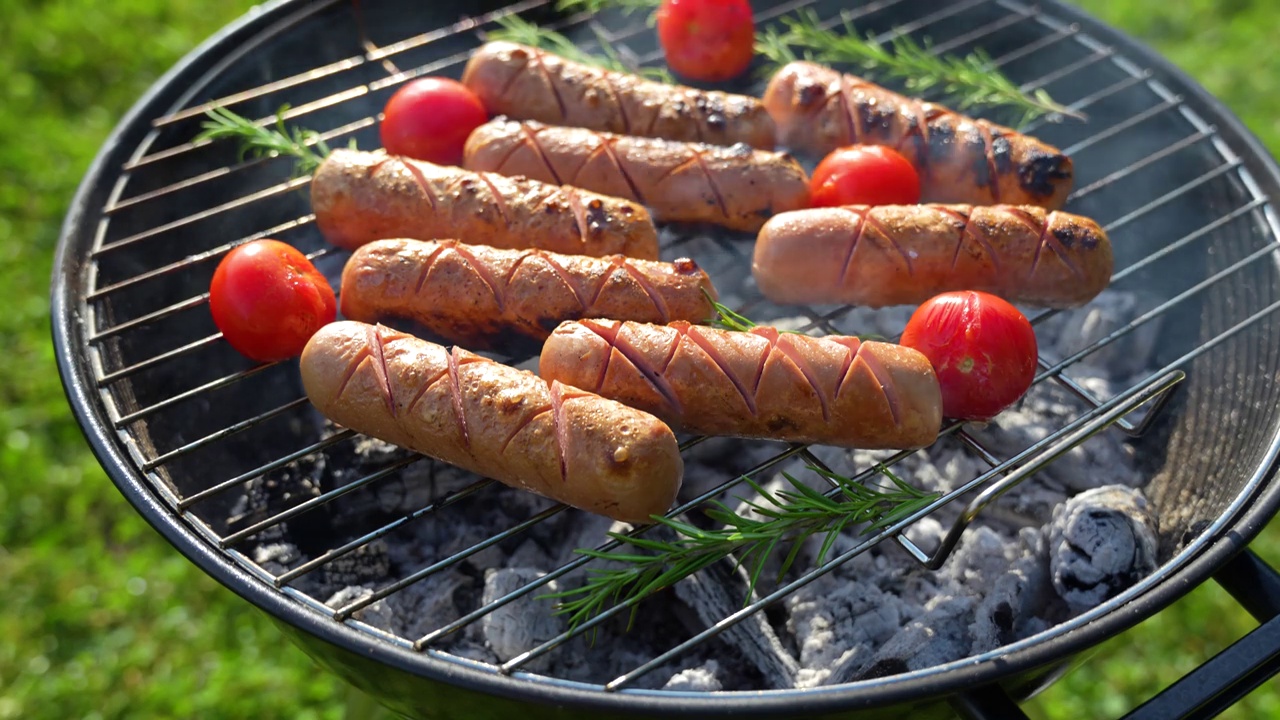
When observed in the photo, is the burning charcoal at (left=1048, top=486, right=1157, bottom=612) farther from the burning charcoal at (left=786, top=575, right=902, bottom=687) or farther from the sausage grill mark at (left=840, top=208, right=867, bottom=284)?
the sausage grill mark at (left=840, top=208, right=867, bottom=284)

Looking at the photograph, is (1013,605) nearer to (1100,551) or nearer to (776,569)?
(1100,551)

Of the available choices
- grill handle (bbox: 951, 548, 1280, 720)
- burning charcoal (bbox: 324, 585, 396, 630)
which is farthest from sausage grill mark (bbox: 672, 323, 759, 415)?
burning charcoal (bbox: 324, 585, 396, 630)

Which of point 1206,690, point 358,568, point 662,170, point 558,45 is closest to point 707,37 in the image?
point 558,45

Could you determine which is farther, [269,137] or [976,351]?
[269,137]

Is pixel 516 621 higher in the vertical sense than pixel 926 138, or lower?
lower

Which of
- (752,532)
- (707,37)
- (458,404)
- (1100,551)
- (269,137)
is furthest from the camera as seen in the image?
(707,37)

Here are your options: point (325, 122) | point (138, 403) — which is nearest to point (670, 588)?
point (138, 403)

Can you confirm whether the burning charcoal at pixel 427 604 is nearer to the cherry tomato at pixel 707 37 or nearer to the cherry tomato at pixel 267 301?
the cherry tomato at pixel 267 301
